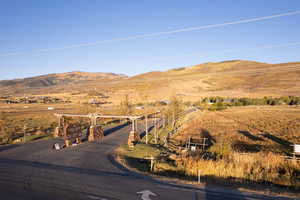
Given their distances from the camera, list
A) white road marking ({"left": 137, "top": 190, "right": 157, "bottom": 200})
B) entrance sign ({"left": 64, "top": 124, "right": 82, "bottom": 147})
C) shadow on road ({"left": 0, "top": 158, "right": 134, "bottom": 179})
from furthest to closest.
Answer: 1. entrance sign ({"left": 64, "top": 124, "right": 82, "bottom": 147})
2. shadow on road ({"left": 0, "top": 158, "right": 134, "bottom": 179})
3. white road marking ({"left": 137, "top": 190, "right": 157, "bottom": 200})

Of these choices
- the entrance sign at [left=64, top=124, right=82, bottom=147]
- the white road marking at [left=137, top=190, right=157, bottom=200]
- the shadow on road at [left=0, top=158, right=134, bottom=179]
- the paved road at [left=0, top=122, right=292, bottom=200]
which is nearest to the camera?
the white road marking at [left=137, top=190, right=157, bottom=200]

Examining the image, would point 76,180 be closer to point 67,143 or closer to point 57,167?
point 57,167

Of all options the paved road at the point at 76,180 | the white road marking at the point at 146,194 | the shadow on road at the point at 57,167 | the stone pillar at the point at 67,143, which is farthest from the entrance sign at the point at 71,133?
the white road marking at the point at 146,194

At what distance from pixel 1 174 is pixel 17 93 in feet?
15.9

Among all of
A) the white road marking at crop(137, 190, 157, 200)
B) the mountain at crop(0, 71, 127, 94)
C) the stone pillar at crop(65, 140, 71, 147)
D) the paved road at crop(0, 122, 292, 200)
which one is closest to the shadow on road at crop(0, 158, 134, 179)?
the paved road at crop(0, 122, 292, 200)

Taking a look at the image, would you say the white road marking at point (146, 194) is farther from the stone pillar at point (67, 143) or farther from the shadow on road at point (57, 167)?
the stone pillar at point (67, 143)

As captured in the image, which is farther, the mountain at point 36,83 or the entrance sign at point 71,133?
the entrance sign at point 71,133

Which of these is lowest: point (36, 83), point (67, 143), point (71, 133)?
point (67, 143)

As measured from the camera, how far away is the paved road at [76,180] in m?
9.10

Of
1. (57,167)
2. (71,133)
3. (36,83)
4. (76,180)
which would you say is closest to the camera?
(76,180)

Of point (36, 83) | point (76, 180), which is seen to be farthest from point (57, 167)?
point (36, 83)

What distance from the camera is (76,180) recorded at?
35.6 feet

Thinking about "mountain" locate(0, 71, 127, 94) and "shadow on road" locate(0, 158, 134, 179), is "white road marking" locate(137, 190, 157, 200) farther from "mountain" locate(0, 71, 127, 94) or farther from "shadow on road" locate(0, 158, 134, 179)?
"mountain" locate(0, 71, 127, 94)

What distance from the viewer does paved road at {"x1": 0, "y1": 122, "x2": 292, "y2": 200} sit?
9.10 meters
